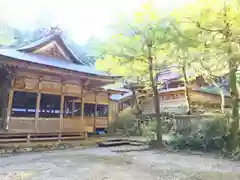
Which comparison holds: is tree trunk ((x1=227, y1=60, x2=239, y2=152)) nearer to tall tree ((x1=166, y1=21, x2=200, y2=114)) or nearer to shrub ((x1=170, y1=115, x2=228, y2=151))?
shrub ((x1=170, y1=115, x2=228, y2=151))

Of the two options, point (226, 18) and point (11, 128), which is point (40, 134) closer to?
point (11, 128)

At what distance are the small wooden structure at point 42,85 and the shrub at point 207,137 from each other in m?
5.70

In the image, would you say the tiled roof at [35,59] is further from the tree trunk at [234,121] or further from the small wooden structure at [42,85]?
the tree trunk at [234,121]

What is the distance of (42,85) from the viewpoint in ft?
41.0

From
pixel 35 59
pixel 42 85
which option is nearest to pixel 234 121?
pixel 42 85

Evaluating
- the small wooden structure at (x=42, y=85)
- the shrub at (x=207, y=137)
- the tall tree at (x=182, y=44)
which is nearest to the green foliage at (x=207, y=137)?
the shrub at (x=207, y=137)

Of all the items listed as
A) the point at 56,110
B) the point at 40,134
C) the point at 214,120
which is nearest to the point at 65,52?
the point at 56,110

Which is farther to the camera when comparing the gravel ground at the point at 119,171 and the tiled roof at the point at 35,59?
the tiled roof at the point at 35,59

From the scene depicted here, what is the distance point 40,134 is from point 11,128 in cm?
155

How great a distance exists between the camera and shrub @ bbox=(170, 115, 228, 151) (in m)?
10.7

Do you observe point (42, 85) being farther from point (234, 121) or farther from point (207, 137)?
point (234, 121)

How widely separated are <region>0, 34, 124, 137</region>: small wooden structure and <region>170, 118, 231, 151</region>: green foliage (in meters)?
5.68

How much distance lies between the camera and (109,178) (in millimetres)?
5680

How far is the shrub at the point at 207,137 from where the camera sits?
10.7m
